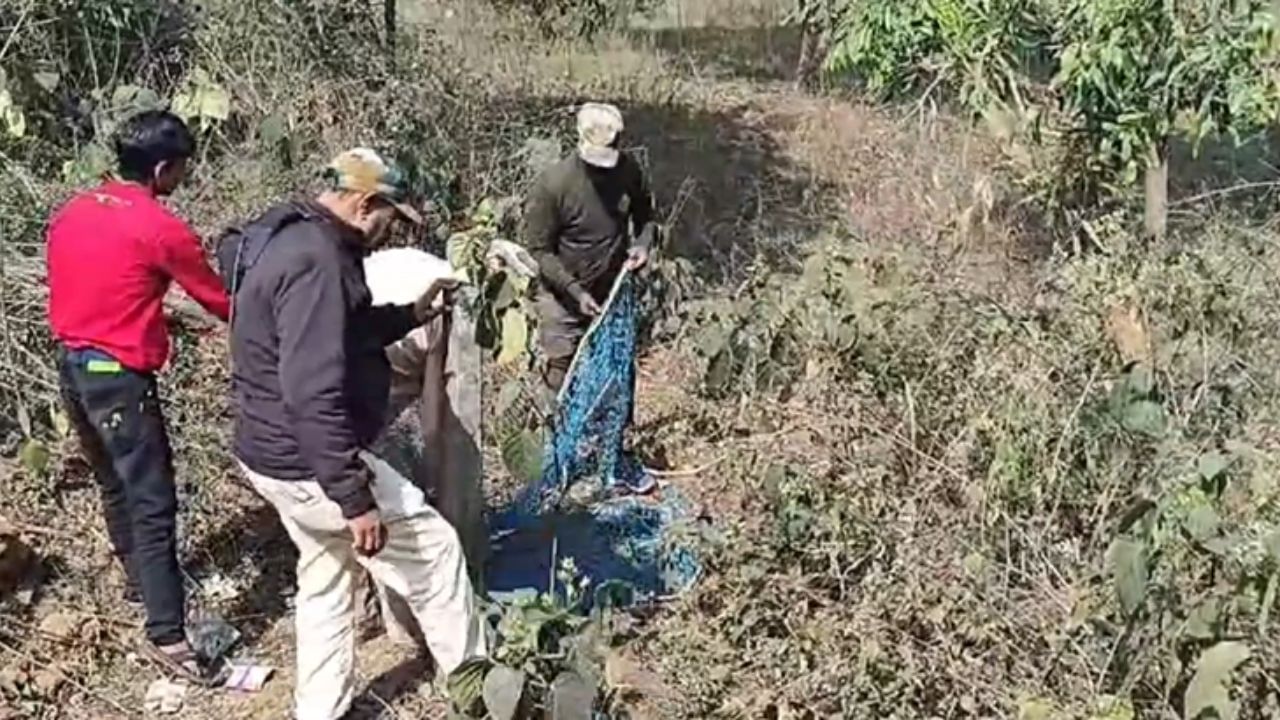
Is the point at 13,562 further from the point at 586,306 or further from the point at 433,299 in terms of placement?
the point at 586,306

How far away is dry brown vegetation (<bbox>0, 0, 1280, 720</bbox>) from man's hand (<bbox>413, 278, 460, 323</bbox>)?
1018 millimetres

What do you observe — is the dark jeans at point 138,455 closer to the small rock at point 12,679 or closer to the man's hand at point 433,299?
the small rock at point 12,679

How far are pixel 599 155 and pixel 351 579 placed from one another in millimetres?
2141

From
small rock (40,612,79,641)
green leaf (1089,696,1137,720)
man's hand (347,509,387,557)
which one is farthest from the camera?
small rock (40,612,79,641)

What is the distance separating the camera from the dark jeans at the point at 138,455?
4578 mm

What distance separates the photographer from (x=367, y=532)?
3.96 m

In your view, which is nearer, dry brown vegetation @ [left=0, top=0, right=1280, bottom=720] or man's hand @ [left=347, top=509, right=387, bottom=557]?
man's hand @ [left=347, top=509, right=387, bottom=557]

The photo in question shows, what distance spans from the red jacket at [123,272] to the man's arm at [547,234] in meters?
1.71

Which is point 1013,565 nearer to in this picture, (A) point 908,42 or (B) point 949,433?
(B) point 949,433

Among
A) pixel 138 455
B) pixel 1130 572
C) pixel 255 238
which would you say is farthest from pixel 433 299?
pixel 1130 572

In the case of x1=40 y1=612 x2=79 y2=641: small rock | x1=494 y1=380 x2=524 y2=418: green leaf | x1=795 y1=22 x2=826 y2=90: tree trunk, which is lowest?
x1=40 y1=612 x2=79 y2=641: small rock

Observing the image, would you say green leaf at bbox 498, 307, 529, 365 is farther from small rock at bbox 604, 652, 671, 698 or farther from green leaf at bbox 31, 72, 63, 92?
green leaf at bbox 31, 72, 63, 92

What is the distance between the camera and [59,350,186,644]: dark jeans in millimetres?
4578

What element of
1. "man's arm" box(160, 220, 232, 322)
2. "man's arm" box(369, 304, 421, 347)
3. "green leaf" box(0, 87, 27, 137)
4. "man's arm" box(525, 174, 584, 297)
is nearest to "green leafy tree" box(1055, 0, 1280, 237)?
"man's arm" box(525, 174, 584, 297)
